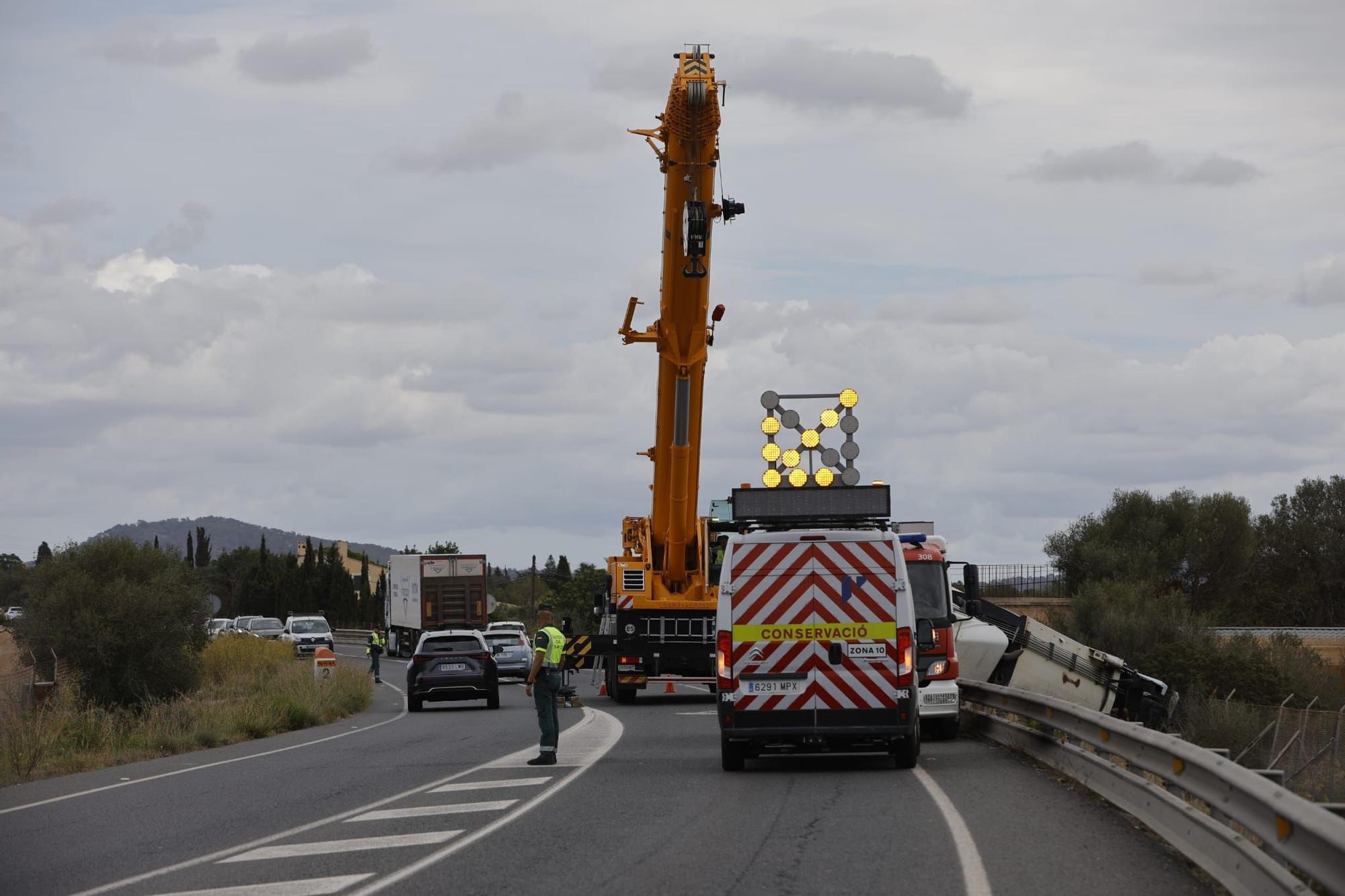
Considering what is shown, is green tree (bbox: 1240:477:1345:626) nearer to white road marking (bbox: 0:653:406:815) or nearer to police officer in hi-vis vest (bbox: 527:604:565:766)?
white road marking (bbox: 0:653:406:815)

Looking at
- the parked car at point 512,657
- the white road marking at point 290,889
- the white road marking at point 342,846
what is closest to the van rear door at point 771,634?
the white road marking at point 342,846

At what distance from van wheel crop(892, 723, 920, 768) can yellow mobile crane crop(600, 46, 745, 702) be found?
9661 millimetres

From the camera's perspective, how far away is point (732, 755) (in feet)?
55.8

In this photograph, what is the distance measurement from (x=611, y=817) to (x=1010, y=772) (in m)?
5.16

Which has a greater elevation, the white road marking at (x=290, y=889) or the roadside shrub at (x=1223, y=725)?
the white road marking at (x=290, y=889)

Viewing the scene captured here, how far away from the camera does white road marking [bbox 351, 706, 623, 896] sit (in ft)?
33.9

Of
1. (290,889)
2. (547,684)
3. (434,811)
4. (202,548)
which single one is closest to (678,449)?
(547,684)

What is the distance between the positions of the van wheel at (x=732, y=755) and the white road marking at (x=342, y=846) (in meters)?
4.92

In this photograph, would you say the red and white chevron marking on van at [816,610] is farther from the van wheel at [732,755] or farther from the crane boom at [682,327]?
the crane boom at [682,327]

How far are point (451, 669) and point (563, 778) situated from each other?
1625cm

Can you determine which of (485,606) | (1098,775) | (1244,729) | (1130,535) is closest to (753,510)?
(1098,775)

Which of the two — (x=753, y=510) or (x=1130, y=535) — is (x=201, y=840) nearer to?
(x=753, y=510)

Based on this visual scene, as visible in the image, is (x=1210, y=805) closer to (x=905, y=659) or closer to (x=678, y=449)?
(x=905, y=659)

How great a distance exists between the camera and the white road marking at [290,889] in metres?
9.86
